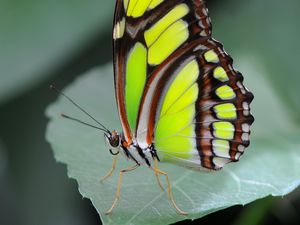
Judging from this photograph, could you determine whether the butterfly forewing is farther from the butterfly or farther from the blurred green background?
the blurred green background

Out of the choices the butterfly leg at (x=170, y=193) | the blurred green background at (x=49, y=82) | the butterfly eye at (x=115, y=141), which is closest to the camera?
the butterfly leg at (x=170, y=193)

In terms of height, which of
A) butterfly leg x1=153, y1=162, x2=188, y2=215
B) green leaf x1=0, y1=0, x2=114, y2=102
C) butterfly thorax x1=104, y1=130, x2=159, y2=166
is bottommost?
butterfly leg x1=153, y1=162, x2=188, y2=215

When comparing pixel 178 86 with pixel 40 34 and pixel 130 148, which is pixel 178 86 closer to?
pixel 130 148

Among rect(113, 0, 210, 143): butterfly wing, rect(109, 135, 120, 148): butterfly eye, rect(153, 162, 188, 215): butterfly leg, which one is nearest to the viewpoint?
rect(153, 162, 188, 215): butterfly leg

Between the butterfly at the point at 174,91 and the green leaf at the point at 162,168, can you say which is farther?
the butterfly at the point at 174,91

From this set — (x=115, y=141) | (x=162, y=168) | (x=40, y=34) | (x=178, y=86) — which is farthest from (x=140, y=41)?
(x=40, y=34)

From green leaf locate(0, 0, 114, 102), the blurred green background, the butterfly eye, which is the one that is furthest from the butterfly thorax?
green leaf locate(0, 0, 114, 102)

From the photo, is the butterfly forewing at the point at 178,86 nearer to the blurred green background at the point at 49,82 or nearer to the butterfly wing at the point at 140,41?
the butterfly wing at the point at 140,41

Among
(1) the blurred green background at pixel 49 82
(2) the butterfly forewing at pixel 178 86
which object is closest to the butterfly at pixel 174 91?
(2) the butterfly forewing at pixel 178 86
